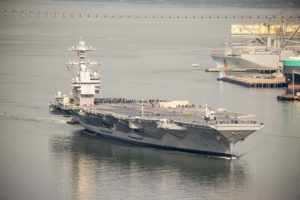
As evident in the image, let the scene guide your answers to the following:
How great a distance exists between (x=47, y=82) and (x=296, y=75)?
62.4ft

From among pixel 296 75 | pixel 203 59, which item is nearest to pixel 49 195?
pixel 296 75

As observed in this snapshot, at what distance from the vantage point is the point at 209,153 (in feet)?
184

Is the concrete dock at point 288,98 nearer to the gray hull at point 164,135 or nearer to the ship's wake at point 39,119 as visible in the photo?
the ship's wake at point 39,119

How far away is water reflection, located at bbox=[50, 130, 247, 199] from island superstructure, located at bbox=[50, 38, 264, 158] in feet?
2.12

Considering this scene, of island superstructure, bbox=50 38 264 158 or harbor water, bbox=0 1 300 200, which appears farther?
island superstructure, bbox=50 38 264 158

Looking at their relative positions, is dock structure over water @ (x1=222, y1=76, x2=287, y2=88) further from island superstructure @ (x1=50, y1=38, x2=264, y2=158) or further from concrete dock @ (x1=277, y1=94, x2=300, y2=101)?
island superstructure @ (x1=50, y1=38, x2=264, y2=158)

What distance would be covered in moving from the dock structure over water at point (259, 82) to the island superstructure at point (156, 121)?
72.8 ft

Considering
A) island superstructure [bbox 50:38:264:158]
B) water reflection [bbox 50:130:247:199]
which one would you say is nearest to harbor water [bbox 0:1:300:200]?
water reflection [bbox 50:130:247:199]

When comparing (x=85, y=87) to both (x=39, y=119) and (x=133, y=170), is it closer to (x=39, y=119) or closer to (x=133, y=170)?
(x=39, y=119)

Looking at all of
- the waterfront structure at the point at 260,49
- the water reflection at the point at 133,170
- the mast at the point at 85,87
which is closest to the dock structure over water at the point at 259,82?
the waterfront structure at the point at 260,49

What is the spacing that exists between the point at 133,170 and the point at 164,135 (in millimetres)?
5158

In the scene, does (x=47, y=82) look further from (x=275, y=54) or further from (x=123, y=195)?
(x=123, y=195)

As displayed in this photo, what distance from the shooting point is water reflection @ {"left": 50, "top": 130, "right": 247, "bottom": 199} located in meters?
49.2

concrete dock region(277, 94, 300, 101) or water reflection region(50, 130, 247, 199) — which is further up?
concrete dock region(277, 94, 300, 101)
